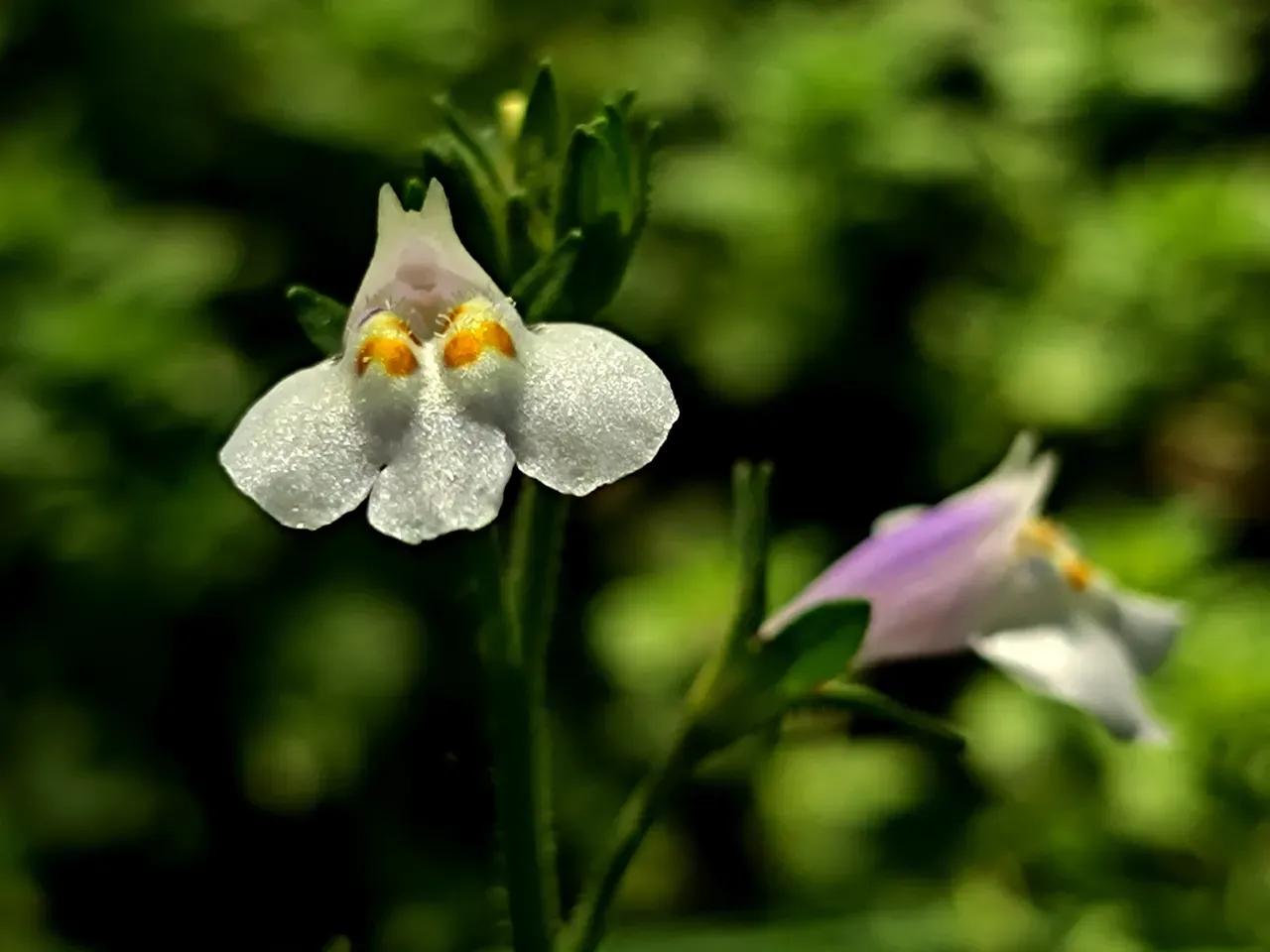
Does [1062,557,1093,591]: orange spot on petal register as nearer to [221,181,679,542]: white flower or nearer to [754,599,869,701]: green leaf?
[754,599,869,701]: green leaf

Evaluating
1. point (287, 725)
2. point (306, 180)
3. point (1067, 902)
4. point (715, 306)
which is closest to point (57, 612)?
point (287, 725)

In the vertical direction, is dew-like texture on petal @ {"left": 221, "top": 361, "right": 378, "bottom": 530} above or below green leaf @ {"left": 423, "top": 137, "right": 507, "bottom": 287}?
below

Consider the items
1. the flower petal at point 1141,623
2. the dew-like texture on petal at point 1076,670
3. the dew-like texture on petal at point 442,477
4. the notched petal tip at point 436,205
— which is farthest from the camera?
the flower petal at point 1141,623

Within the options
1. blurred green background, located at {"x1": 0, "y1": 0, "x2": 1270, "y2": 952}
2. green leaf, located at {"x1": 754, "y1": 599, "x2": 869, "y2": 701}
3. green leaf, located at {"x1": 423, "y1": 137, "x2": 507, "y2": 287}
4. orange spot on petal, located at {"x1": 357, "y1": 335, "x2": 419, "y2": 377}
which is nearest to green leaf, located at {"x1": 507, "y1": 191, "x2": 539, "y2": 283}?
green leaf, located at {"x1": 423, "y1": 137, "x2": 507, "y2": 287}

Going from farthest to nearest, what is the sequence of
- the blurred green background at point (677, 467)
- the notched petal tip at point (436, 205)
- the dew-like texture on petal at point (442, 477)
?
the blurred green background at point (677, 467)
the notched petal tip at point (436, 205)
the dew-like texture on petal at point (442, 477)

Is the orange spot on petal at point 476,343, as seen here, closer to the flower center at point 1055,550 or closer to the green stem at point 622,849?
the green stem at point 622,849

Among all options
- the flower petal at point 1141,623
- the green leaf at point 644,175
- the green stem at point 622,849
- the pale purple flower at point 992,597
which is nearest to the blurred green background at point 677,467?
the flower petal at point 1141,623
